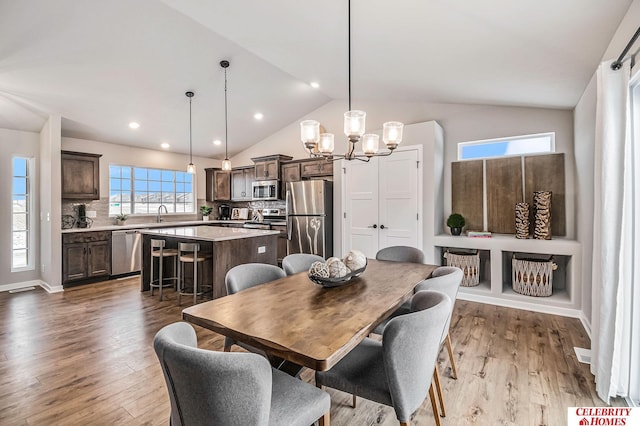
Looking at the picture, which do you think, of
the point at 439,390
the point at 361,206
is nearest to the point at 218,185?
the point at 361,206

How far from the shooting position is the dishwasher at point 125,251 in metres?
5.48

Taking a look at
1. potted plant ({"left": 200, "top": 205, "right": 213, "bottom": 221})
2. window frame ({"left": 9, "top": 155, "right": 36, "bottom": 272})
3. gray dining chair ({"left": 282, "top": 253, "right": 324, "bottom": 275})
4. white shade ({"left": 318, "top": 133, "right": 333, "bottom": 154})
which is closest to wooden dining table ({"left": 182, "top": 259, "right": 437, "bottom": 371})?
gray dining chair ({"left": 282, "top": 253, "right": 324, "bottom": 275})

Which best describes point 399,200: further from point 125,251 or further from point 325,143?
point 125,251

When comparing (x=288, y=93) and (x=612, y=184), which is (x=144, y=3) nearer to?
(x=288, y=93)

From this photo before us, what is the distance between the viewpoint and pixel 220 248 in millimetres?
4051

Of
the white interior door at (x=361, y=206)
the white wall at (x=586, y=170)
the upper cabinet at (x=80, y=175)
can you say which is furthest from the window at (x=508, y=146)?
the upper cabinet at (x=80, y=175)

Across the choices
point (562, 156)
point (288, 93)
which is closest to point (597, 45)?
point (562, 156)

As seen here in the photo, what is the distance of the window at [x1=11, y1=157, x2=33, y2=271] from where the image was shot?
500cm

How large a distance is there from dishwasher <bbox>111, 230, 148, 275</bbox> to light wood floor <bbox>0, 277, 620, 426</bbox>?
155cm

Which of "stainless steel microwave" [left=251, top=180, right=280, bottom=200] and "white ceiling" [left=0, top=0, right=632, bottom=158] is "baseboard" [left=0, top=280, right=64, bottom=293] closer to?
"white ceiling" [left=0, top=0, right=632, bottom=158]

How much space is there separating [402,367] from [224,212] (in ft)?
23.0

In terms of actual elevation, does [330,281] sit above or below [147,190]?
below

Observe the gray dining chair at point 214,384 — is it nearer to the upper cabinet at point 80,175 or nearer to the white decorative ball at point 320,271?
the white decorative ball at point 320,271

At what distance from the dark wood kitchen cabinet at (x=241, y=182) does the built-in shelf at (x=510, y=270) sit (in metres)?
4.41
